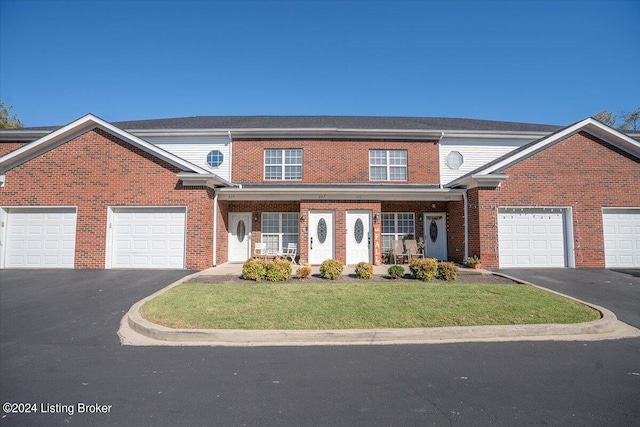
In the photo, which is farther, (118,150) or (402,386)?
(118,150)

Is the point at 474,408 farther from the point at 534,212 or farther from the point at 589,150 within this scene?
the point at 589,150

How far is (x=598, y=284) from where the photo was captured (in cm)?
906

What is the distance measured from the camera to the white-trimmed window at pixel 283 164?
15.1m

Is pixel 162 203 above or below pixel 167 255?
above

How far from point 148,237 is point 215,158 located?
527 centimetres

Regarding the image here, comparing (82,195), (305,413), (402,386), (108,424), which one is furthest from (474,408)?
(82,195)

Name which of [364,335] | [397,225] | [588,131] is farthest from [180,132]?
[588,131]

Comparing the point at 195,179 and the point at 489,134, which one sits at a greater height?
the point at 489,134

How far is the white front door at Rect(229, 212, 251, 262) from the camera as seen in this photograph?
47.2 feet

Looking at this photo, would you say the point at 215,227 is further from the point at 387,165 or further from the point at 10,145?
the point at 10,145

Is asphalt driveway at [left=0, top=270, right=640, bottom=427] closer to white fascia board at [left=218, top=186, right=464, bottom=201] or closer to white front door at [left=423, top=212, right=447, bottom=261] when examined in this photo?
white fascia board at [left=218, top=186, right=464, bottom=201]

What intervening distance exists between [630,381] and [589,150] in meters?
11.3

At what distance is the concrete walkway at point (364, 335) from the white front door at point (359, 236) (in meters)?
7.88

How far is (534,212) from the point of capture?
39.1 ft
